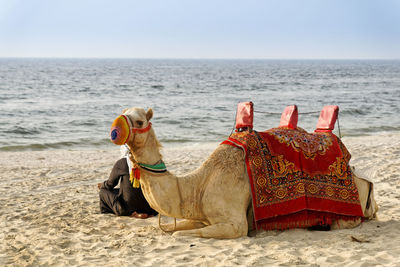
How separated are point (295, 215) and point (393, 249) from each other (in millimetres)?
1059

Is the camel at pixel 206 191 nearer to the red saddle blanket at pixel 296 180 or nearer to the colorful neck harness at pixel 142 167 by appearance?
the colorful neck harness at pixel 142 167

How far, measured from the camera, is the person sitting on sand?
5.91 m

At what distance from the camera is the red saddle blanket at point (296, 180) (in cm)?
514

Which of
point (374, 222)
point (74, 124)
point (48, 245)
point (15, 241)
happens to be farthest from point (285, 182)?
point (74, 124)

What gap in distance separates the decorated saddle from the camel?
0.14 m

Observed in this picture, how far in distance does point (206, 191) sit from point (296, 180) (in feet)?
3.33

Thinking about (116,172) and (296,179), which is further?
(116,172)

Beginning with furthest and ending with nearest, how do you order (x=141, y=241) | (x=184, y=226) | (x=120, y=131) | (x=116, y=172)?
(x=116, y=172)
(x=184, y=226)
(x=141, y=241)
(x=120, y=131)

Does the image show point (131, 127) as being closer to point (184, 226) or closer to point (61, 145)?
point (184, 226)

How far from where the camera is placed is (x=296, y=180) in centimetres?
527

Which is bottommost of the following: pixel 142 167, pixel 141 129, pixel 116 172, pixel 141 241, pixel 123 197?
pixel 141 241

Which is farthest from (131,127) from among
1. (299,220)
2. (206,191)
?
(299,220)

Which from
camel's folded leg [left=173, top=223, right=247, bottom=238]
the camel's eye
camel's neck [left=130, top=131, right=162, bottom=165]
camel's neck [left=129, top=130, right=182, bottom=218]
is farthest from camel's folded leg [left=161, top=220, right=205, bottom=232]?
the camel's eye

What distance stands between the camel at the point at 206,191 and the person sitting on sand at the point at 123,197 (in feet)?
3.08
